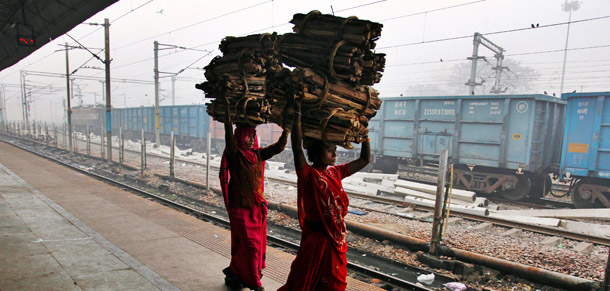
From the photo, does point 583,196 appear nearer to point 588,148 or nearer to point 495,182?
point 588,148

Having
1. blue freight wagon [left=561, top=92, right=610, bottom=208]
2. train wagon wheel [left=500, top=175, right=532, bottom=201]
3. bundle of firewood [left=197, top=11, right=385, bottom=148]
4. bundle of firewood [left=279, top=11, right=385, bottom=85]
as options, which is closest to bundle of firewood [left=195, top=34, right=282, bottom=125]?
bundle of firewood [left=197, top=11, right=385, bottom=148]

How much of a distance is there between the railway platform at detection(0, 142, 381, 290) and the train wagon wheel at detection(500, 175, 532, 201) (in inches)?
368

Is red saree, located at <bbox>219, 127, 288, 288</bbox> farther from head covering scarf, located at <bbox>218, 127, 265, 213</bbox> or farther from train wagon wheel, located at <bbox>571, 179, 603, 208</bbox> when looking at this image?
train wagon wheel, located at <bbox>571, 179, 603, 208</bbox>

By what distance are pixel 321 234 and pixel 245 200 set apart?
1395mm

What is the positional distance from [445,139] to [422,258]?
802cm

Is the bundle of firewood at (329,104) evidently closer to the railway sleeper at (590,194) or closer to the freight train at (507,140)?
the freight train at (507,140)

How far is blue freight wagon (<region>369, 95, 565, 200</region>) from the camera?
11.2 metres

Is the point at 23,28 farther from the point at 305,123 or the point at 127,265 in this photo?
the point at 305,123

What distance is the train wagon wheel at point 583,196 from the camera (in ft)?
33.5

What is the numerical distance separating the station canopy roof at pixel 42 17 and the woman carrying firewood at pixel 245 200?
4.68 meters

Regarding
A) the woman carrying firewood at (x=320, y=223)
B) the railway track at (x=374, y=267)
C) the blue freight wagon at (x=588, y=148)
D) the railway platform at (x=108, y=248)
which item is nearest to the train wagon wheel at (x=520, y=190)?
the blue freight wagon at (x=588, y=148)

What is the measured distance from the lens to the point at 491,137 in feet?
38.5

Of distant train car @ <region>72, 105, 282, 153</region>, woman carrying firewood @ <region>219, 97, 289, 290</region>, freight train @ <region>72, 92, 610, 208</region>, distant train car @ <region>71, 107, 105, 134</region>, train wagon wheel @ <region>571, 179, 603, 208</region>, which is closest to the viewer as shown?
woman carrying firewood @ <region>219, 97, 289, 290</region>

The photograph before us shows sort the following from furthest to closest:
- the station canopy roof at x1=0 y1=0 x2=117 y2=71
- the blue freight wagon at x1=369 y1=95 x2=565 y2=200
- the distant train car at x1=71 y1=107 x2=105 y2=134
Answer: the distant train car at x1=71 y1=107 x2=105 y2=134 → the blue freight wagon at x1=369 y1=95 x2=565 y2=200 → the station canopy roof at x1=0 y1=0 x2=117 y2=71
